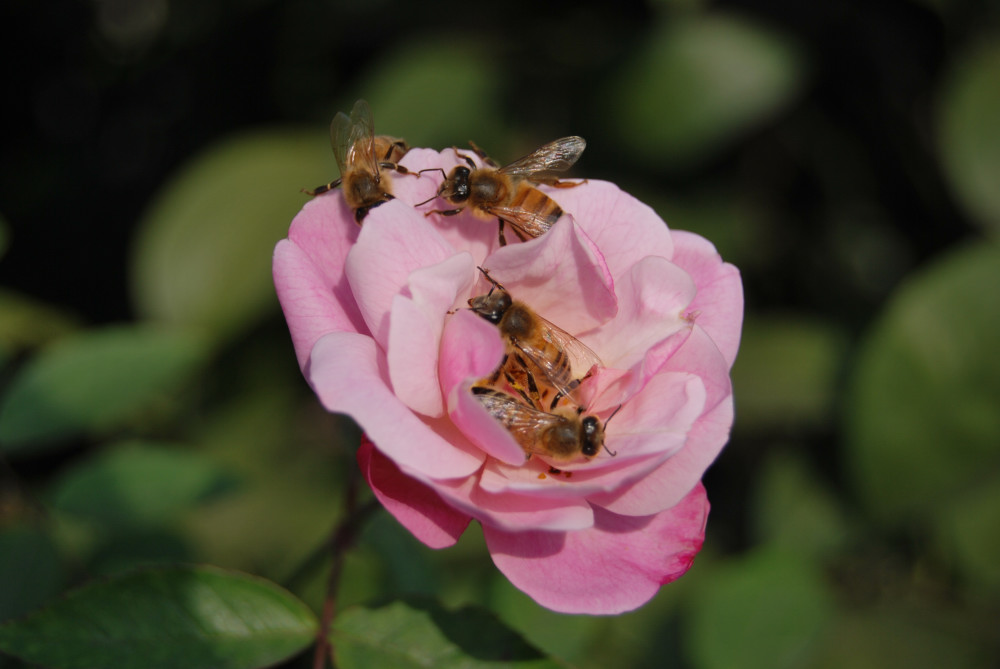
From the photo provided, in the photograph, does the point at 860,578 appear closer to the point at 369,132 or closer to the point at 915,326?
the point at 915,326

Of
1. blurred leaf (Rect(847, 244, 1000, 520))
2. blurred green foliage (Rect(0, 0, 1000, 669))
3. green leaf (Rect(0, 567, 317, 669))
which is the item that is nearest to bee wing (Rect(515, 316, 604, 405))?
green leaf (Rect(0, 567, 317, 669))

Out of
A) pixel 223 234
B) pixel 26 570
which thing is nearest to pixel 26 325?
pixel 223 234

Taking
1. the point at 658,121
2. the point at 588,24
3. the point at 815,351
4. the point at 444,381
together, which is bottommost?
the point at 815,351

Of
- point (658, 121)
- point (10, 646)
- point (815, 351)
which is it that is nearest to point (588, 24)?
point (658, 121)

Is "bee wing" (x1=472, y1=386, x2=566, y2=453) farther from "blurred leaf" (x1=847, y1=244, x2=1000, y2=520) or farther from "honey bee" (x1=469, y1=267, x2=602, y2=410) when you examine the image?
"blurred leaf" (x1=847, y1=244, x2=1000, y2=520)

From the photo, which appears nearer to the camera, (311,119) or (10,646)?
(10,646)

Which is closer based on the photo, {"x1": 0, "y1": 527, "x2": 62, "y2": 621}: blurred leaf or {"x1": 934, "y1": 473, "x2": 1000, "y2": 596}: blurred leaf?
{"x1": 0, "y1": 527, "x2": 62, "y2": 621}: blurred leaf
